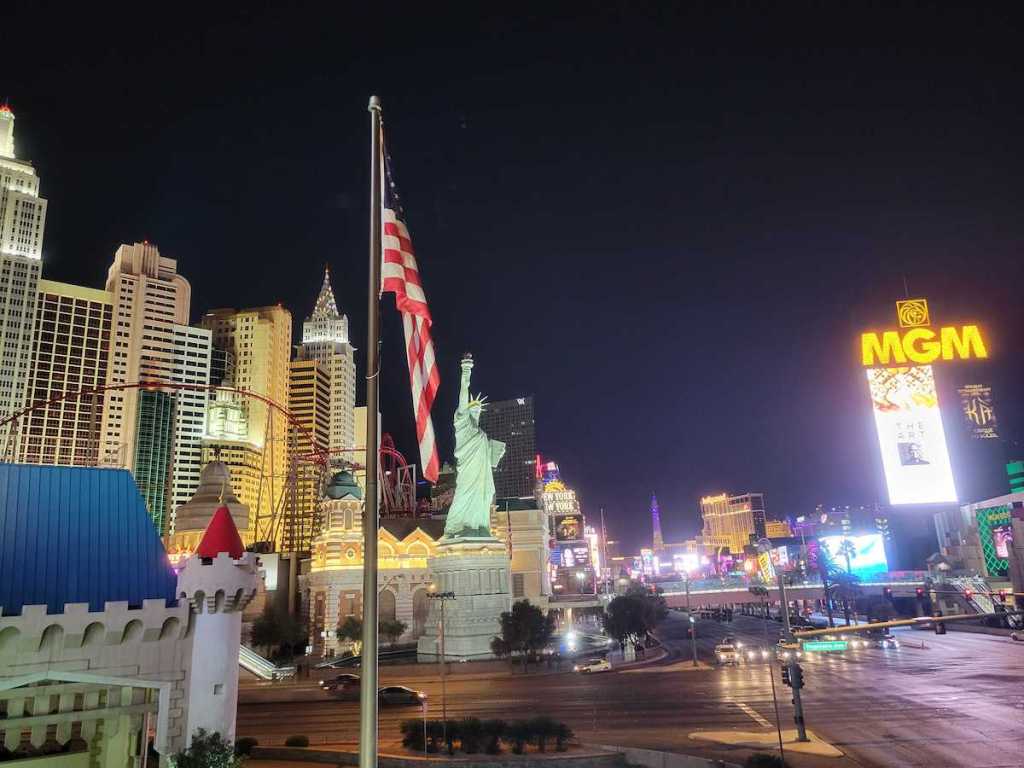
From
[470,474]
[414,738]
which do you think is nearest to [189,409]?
[470,474]

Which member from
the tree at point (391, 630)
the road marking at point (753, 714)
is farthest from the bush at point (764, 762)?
the tree at point (391, 630)

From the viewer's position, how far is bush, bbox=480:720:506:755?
23.5m

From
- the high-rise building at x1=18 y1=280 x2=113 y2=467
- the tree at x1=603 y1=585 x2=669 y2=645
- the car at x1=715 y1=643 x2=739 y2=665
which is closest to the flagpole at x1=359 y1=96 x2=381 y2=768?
the car at x1=715 y1=643 x2=739 y2=665

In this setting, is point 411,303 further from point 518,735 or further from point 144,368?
point 144,368

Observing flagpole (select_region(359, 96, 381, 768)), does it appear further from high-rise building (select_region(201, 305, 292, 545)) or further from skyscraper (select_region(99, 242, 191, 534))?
high-rise building (select_region(201, 305, 292, 545))

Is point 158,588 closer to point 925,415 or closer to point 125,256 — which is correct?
point 925,415

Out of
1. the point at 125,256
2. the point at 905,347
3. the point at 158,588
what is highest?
the point at 125,256

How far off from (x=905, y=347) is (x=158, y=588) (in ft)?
348

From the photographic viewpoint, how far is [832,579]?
8431 cm

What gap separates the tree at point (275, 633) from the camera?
6028 cm

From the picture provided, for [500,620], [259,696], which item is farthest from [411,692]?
[500,620]

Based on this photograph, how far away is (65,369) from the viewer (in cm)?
13375

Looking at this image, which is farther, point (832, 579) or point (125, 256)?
point (125, 256)

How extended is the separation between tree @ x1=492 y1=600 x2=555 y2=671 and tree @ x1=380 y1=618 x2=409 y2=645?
1644 centimetres
